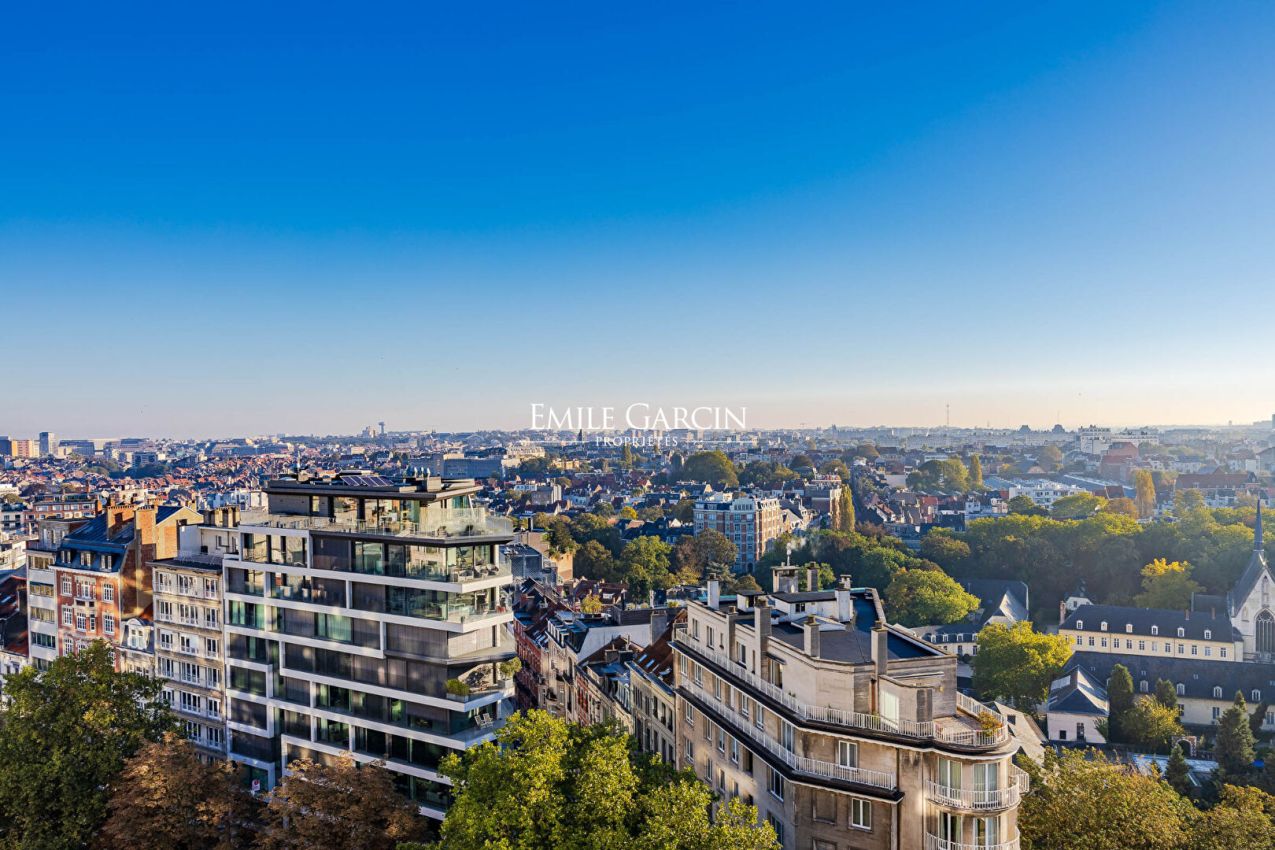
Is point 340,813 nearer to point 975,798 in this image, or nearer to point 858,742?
point 858,742

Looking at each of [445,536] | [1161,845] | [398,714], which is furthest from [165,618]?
[1161,845]

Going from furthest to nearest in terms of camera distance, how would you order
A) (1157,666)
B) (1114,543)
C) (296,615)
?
(1114,543) → (1157,666) → (296,615)

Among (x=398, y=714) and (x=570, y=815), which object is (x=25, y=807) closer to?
(x=398, y=714)

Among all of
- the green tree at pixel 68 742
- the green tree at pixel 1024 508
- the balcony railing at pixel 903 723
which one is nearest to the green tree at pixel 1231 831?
the balcony railing at pixel 903 723

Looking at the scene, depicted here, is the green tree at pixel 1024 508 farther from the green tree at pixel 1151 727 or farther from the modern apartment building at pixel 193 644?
the modern apartment building at pixel 193 644

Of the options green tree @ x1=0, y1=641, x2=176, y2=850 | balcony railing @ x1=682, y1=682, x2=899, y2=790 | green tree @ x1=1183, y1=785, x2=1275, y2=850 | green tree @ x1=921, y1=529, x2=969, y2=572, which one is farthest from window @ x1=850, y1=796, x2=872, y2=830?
green tree @ x1=921, y1=529, x2=969, y2=572

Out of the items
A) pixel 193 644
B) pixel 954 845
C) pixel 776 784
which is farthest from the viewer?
pixel 193 644

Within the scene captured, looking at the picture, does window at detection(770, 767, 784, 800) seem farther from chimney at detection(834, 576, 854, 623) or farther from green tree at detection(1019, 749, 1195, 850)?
green tree at detection(1019, 749, 1195, 850)

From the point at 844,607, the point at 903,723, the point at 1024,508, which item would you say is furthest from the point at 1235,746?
the point at 1024,508
